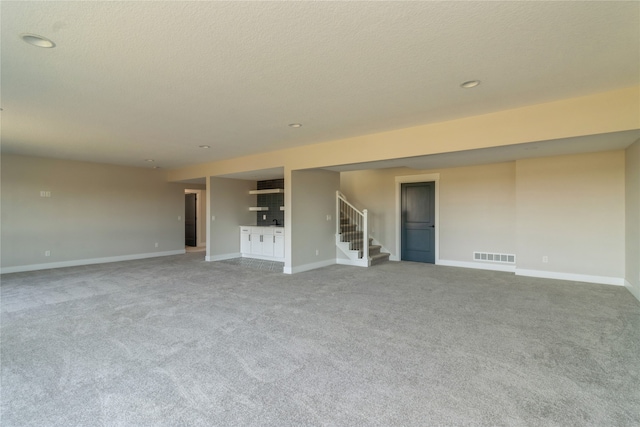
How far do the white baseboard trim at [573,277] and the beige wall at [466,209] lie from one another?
2.26ft

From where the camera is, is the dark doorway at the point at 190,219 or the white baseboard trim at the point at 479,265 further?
the dark doorway at the point at 190,219

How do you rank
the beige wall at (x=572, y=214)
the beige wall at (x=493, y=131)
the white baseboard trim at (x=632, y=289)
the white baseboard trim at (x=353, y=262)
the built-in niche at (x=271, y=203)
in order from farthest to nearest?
the built-in niche at (x=271, y=203), the white baseboard trim at (x=353, y=262), the beige wall at (x=572, y=214), the white baseboard trim at (x=632, y=289), the beige wall at (x=493, y=131)

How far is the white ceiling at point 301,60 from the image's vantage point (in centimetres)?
199

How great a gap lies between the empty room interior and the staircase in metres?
0.08

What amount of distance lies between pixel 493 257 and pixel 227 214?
265 inches

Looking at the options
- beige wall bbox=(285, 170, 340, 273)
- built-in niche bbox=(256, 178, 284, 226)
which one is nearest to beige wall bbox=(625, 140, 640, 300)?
beige wall bbox=(285, 170, 340, 273)

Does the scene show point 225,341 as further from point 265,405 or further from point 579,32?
point 579,32

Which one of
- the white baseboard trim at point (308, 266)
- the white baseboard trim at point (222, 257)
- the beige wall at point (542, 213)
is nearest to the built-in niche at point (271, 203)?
the white baseboard trim at point (222, 257)

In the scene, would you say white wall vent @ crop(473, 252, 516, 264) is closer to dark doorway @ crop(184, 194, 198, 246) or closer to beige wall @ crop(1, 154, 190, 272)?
beige wall @ crop(1, 154, 190, 272)

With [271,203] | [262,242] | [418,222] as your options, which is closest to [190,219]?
[271,203]

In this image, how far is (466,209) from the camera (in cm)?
695

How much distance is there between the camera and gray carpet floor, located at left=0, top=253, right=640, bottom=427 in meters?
1.96

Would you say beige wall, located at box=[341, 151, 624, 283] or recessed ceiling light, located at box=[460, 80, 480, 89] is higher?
recessed ceiling light, located at box=[460, 80, 480, 89]

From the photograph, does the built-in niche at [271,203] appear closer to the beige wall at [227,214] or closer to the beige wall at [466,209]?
the beige wall at [227,214]
